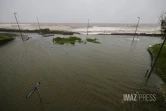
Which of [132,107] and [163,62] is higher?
[163,62]

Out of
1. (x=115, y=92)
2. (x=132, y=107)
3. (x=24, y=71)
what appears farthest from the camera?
(x=24, y=71)

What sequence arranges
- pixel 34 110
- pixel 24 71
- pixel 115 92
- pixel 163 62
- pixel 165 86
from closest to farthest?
pixel 34 110 → pixel 115 92 → pixel 165 86 → pixel 24 71 → pixel 163 62

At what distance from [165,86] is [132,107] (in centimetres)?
575

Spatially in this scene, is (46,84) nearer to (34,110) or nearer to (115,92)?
(34,110)

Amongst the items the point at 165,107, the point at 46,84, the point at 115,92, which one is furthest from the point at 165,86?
the point at 46,84

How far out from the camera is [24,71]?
46.3ft

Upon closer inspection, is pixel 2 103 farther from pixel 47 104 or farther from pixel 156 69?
pixel 156 69

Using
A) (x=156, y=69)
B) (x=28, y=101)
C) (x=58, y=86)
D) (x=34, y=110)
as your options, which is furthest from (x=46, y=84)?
(x=156, y=69)

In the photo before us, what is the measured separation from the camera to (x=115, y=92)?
10.6 metres

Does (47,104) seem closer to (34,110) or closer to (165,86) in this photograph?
(34,110)

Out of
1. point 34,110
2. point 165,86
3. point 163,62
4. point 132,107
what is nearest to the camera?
point 34,110

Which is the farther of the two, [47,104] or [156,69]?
[156,69]

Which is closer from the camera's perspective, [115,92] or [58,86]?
[115,92]

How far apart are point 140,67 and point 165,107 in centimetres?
803
